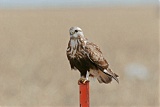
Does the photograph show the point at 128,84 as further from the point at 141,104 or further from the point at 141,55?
the point at 141,55

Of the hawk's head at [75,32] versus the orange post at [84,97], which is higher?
the hawk's head at [75,32]

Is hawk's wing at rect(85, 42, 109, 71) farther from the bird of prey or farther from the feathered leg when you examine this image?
the feathered leg

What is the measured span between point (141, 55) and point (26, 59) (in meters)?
2.85

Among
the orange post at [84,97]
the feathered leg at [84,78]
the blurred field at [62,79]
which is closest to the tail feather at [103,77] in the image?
the feathered leg at [84,78]

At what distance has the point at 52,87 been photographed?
1100 cm

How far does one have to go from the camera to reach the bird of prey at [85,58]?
512 cm

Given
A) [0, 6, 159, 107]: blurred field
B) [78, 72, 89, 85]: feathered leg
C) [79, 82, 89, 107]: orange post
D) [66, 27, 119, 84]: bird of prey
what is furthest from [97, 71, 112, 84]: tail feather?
[0, 6, 159, 107]: blurred field

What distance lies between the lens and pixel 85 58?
519cm

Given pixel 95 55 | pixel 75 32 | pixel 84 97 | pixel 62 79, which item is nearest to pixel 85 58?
pixel 95 55

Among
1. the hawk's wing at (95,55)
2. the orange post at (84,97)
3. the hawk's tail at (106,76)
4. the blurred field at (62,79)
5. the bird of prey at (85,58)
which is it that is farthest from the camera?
the blurred field at (62,79)

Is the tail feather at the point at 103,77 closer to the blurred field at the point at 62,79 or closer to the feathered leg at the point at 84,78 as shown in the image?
the feathered leg at the point at 84,78

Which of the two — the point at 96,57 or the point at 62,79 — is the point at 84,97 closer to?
the point at 96,57

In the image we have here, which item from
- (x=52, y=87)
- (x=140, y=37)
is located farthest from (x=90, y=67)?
(x=140, y=37)

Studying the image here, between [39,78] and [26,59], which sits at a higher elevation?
[26,59]
